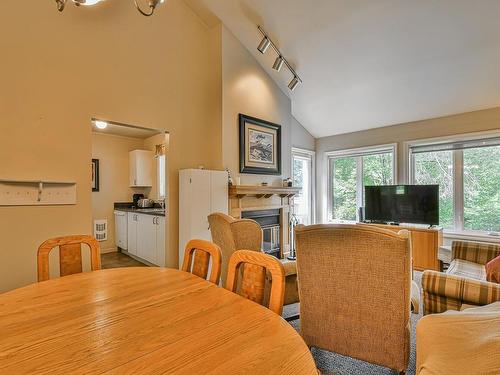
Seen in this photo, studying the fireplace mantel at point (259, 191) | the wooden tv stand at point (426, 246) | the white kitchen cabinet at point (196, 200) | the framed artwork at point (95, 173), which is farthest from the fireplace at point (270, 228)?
the framed artwork at point (95, 173)

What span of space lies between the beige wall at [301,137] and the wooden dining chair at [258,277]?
14.6 feet

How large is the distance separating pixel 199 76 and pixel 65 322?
3513 mm

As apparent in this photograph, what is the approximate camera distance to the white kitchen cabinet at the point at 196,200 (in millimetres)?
3330

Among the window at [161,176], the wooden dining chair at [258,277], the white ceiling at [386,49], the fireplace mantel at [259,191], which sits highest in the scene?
the white ceiling at [386,49]

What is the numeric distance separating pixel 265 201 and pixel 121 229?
2.72 metres

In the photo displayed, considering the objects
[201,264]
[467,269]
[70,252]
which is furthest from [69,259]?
[467,269]

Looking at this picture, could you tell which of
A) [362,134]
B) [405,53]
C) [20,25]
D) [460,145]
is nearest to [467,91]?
[460,145]

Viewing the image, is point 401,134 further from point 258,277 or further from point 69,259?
point 69,259

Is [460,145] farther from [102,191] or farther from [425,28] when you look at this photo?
[102,191]

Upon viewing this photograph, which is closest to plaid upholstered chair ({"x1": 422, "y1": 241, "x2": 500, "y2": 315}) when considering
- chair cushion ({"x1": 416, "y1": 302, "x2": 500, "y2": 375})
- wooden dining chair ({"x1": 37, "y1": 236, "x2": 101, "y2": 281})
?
chair cushion ({"x1": 416, "y1": 302, "x2": 500, "y2": 375})

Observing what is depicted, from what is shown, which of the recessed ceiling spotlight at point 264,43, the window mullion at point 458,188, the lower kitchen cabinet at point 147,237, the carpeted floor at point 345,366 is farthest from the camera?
the window mullion at point 458,188

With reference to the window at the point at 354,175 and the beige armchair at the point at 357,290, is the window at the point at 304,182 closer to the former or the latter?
the window at the point at 354,175

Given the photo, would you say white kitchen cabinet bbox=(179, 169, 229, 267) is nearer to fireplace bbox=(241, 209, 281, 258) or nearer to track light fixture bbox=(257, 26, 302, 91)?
fireplace bbox=(241, 209, 281, 258)

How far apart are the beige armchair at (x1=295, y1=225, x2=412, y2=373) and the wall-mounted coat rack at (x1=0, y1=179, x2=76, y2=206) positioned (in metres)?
2.32
